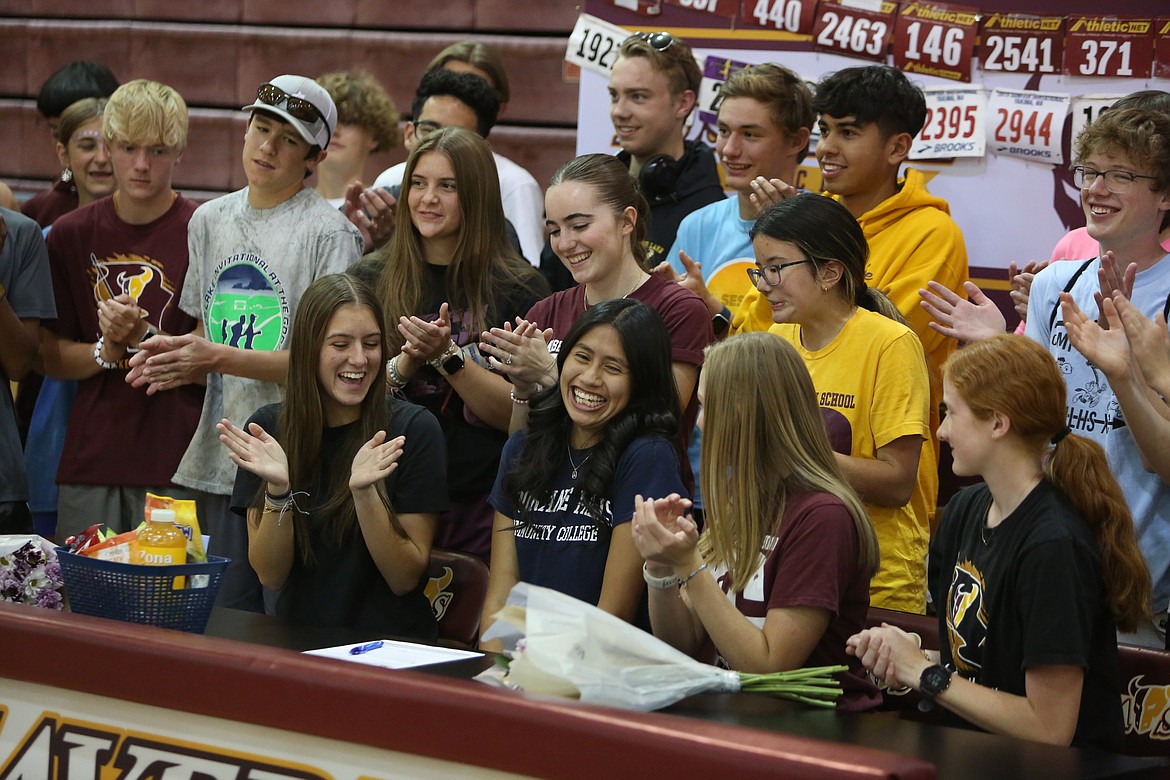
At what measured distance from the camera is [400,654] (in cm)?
232

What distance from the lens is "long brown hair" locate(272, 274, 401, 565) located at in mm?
3018

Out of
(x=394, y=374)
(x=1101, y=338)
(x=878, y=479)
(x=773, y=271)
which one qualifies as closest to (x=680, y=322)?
(x=773, y=271)

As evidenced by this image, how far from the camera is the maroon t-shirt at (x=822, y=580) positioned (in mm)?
2359

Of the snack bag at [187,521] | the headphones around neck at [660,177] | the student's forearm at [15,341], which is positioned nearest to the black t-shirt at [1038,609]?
the snack bag at [187,521]

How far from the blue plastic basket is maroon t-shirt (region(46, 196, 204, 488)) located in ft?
5.17

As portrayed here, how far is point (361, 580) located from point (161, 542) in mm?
665

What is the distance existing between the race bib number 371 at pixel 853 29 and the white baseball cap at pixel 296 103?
1659mm

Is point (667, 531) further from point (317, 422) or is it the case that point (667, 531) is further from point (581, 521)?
point (317, 422)

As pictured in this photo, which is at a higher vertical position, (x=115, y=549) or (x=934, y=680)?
(x=115, y=549)

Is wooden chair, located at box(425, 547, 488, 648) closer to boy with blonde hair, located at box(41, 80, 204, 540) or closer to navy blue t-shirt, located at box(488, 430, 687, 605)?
navy blue t-shirt, located at box(488, 430, 687, 605)

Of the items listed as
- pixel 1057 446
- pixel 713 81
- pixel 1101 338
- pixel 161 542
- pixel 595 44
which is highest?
pixel 595 44

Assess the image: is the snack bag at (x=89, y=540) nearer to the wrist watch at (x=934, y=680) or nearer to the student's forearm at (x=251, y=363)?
the student's forearm at (x=251, y=363)

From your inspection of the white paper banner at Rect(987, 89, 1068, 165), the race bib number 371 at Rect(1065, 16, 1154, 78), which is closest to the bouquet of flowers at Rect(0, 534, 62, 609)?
the white paper banner at Rect(987, 89, 1068, 165)

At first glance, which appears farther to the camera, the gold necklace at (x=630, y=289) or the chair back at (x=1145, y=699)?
the gold necklace at (x=630, y=289)
